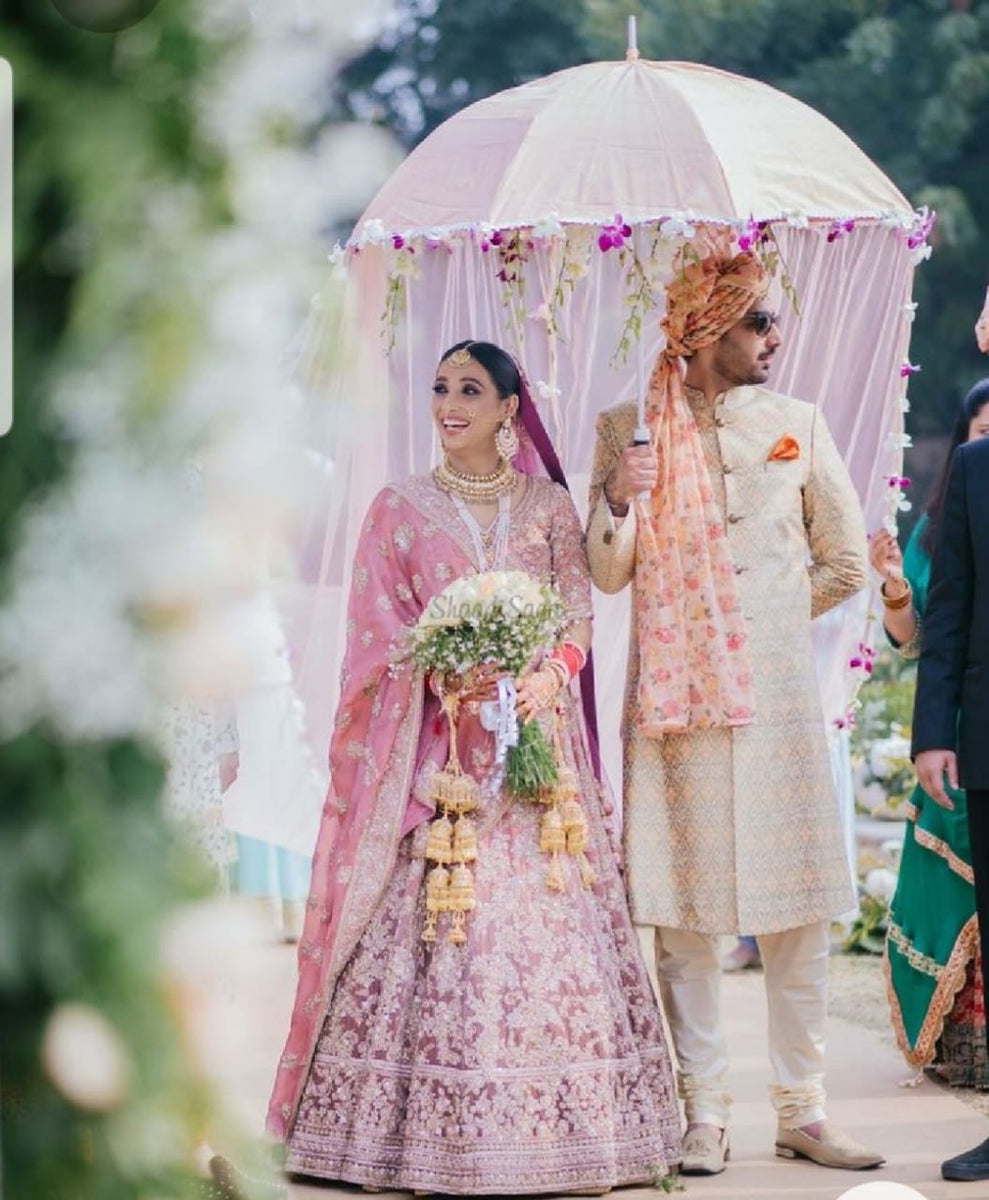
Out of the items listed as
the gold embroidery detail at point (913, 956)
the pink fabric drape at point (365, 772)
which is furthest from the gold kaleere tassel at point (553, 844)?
the gold embroidery detail at point (913, 956)

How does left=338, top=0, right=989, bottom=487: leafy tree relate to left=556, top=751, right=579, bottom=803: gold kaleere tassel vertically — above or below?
above

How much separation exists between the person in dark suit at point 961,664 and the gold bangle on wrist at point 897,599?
513 mm

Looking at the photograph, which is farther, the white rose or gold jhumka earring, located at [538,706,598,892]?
the white rose

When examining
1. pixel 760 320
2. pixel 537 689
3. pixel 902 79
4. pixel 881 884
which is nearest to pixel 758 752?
pixel 537 689

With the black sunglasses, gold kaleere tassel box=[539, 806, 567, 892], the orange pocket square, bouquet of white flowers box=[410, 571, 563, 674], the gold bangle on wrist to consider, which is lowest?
gold kaleere tassel box=[539, 806, 567, 892]

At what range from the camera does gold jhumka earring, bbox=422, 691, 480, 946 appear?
464 centimetres

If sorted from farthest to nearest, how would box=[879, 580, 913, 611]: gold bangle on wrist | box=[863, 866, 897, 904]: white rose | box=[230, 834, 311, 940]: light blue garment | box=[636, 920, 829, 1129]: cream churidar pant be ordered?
box=[230, 834, 311, 940]: light blue garment → box=[863, 866, 897, 904]: white rose → box=[879, 580, 913, 611]: gold bangle on wrist → box=[636, 920, 829, 1129]: cream churidar pant

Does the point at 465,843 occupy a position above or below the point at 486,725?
below

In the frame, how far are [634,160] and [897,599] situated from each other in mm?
1253

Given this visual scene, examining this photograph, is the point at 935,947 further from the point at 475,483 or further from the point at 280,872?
the point at 280,872

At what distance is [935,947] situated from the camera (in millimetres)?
5855

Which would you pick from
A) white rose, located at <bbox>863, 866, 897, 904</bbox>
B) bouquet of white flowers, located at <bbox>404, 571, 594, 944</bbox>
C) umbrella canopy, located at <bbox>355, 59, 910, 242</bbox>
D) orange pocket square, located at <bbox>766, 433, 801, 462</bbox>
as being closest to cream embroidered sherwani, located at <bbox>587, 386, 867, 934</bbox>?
orange pocket square, located at <bbox>766, 433, 801, 462</bbox>

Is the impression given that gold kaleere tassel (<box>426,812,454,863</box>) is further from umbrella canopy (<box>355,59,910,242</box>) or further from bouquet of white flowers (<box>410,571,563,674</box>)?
umbrella canopy (<box>355,59,910,242</box>)

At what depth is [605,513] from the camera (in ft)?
16.0
